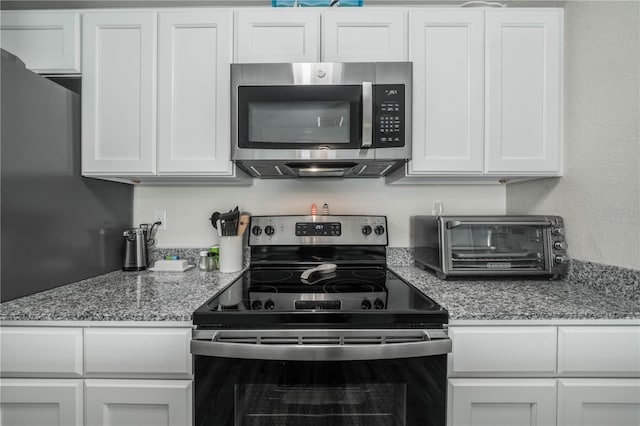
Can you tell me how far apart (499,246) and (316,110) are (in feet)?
3.49

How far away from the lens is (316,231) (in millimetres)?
1727

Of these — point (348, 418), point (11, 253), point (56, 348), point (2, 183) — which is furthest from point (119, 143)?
point (348, 418)

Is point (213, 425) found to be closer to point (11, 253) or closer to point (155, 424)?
point (155, 424)

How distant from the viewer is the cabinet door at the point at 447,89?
1.45 m

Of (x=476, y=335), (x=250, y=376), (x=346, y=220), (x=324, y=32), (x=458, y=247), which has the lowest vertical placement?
(x=250, y=376)

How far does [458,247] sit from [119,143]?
5.42ft

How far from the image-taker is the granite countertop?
1.04 metres

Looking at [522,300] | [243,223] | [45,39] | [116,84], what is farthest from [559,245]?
[45,39]

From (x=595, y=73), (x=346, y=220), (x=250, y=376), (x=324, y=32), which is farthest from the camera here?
(x=346, y=220)

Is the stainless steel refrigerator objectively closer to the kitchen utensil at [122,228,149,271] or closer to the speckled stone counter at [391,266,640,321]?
the kitchen utensil at [122,228,149,271]

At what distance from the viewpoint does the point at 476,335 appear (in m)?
1.04

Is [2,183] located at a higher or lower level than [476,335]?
higher

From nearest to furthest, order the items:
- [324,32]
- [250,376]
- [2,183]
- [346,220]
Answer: [250,376]
[2,183]
[324,32]
[346,220]

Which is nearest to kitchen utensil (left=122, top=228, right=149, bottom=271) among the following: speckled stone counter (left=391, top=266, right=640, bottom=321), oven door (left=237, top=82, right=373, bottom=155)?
oven door (left=237, top=82, right=373, bottom=155)
